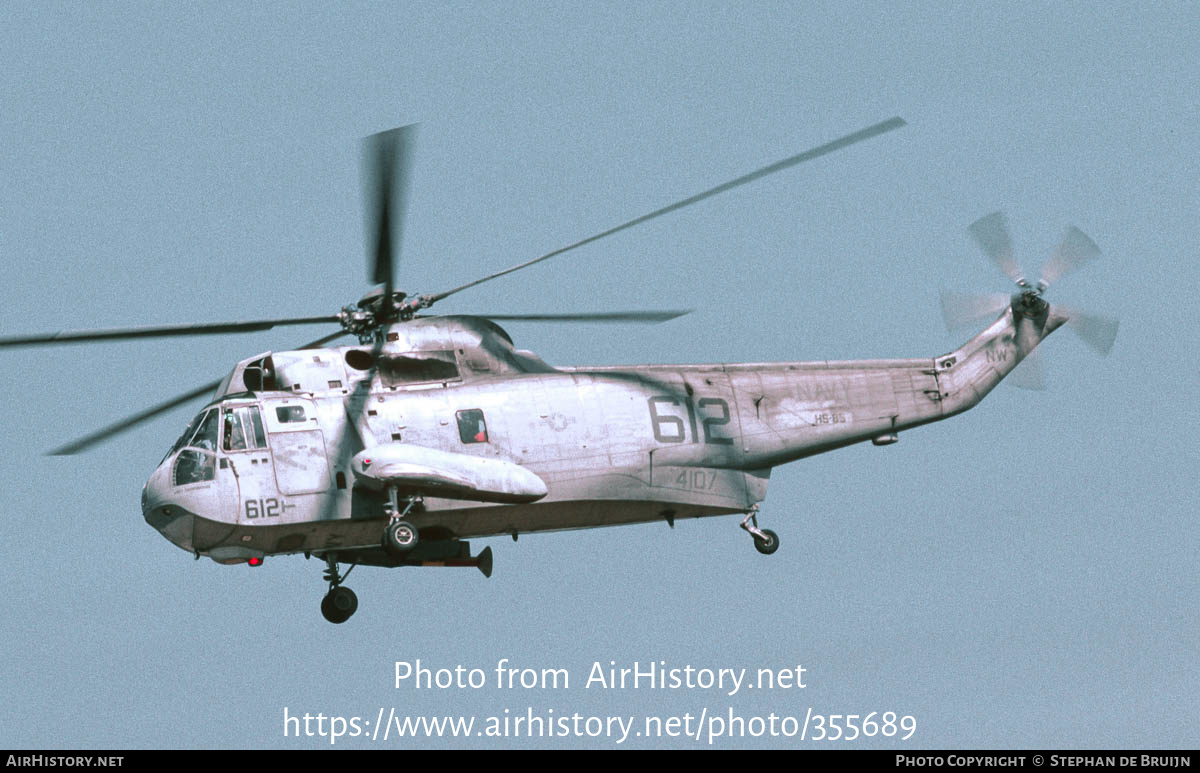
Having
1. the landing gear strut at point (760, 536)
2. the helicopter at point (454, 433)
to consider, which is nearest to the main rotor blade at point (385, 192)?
the helicopter at point (454, 433)

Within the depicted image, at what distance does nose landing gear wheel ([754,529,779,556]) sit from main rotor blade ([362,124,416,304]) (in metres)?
10.4

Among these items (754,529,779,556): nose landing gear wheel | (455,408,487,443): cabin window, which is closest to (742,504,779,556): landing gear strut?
(754,529,779,556): nose landing gear wheel

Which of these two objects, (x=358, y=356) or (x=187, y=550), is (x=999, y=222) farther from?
(x=187, y=550)

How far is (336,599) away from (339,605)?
0.14m

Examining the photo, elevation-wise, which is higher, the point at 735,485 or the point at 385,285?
the point at 385,285

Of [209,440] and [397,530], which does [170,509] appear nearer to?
[209,440]

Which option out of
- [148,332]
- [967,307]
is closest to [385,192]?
[148,332]

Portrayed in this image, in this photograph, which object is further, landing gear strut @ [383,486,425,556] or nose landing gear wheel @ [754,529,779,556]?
nose landing gear wheel @ [754,529,779,556]

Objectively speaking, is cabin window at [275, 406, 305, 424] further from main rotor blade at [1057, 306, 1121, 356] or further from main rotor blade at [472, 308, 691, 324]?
main rotor blade at [1057, 306, 1121, 356]

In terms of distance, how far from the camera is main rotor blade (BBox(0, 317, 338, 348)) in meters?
31.9

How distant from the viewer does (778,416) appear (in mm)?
38781

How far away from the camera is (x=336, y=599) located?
121 feet

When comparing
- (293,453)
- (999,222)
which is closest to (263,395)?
(293,453)
